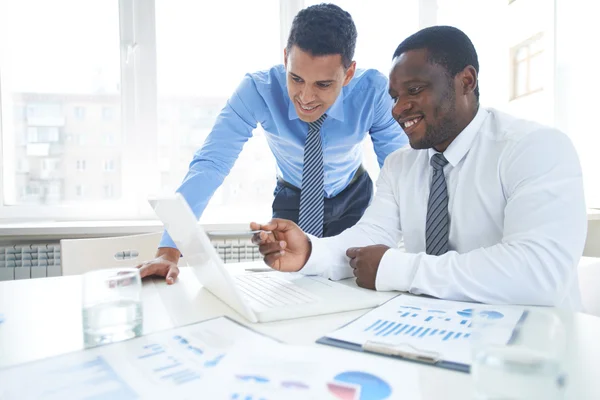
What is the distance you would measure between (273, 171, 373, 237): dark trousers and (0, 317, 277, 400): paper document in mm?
1189

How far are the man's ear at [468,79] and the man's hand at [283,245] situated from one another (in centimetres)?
62

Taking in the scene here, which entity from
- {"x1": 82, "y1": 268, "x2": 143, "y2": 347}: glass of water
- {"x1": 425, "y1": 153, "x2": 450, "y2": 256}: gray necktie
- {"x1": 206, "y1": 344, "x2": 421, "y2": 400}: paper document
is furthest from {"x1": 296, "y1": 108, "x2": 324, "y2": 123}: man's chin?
{"x1": 206, "y1": 344, "x2": 421, "y2": 400}: paper document

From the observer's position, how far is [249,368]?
591 millimetres

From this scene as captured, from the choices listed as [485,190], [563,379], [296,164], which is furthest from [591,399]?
[296,164]

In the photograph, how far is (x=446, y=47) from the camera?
4.23 ft

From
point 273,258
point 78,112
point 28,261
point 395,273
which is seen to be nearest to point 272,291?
point 273,258

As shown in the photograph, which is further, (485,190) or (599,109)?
(599,109)

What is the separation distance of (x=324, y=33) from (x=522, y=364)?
128 centimetres

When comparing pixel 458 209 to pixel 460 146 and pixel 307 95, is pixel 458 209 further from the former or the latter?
pixel 307 95

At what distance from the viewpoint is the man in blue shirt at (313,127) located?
1505 millimetres

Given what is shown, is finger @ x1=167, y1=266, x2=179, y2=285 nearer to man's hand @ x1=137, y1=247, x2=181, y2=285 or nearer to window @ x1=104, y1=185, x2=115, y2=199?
man's hand @ x1=137, y1=247, x2=181, y2=285

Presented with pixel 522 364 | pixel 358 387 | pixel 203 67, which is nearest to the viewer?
pixel 522 364

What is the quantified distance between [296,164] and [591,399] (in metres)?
1.49

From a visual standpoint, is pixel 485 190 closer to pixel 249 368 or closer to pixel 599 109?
pixel 249 368
